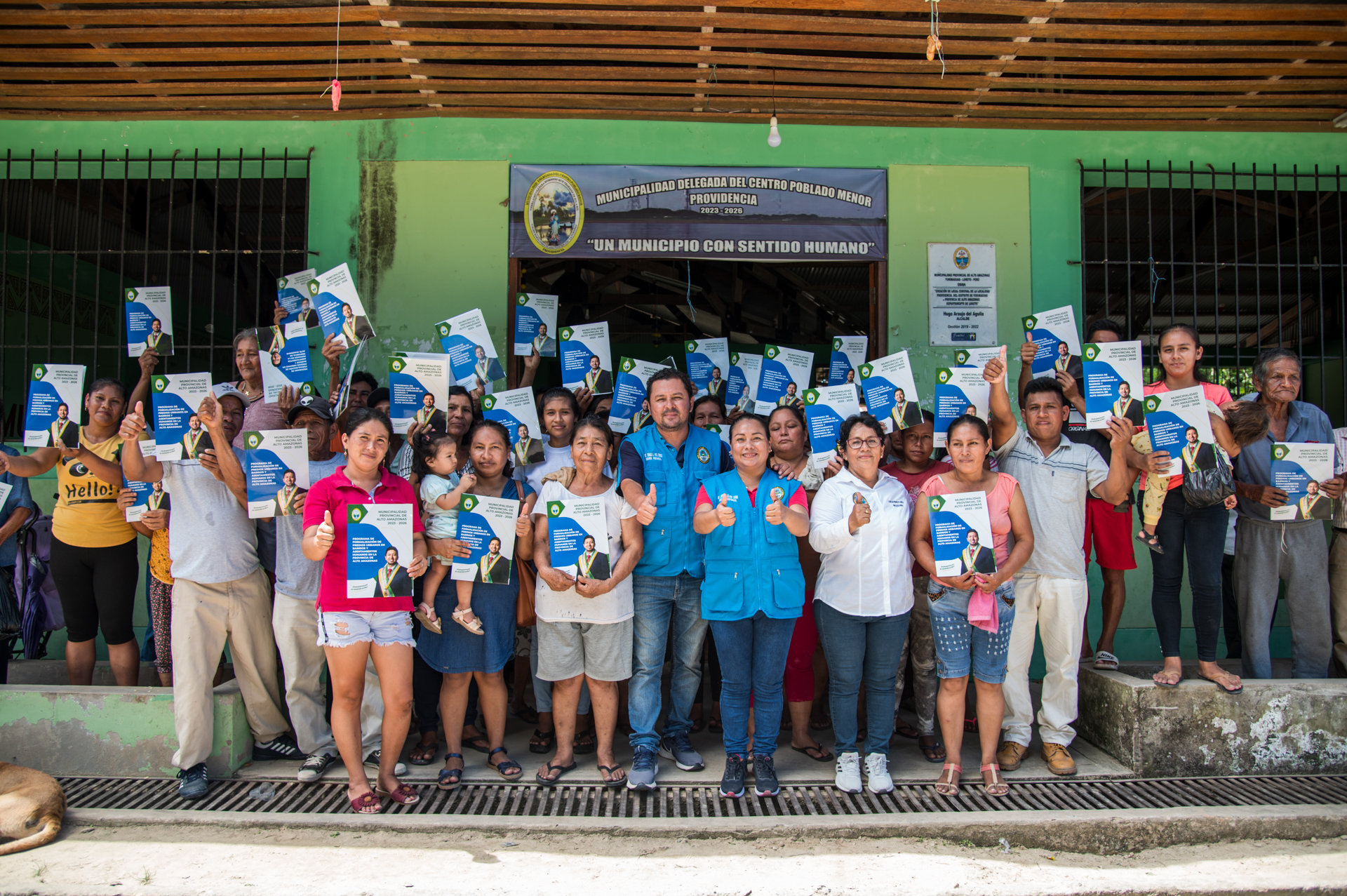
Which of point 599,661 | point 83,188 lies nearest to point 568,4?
point 599,661

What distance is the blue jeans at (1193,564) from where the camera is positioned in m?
4.00

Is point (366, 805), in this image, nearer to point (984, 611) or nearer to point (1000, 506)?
point (984, 611)

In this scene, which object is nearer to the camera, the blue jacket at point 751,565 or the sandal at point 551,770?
the blue jacket at point 751,565

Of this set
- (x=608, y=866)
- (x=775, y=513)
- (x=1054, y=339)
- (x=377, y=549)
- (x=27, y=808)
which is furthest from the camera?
(x=1054, y=339)

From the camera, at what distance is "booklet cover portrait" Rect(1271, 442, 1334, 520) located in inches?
154

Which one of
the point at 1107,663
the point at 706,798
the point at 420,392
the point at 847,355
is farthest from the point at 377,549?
the point at 1107,663

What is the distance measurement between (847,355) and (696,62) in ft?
6.30

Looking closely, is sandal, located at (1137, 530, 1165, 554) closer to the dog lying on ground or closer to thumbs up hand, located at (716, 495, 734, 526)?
thumbs up hand, located at (716, 495, 734, 526)

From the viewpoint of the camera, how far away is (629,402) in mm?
4879

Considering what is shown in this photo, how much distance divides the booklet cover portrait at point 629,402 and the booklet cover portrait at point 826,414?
1061 mm

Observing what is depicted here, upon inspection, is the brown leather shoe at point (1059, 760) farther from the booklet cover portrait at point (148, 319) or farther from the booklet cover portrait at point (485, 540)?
the booklet cover portrait at point (148, 319)

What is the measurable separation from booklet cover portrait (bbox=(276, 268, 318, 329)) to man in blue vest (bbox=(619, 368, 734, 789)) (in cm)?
197

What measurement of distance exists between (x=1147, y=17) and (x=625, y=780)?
15.0 feet

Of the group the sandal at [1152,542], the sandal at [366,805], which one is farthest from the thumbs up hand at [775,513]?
the sandal at [366,805]
